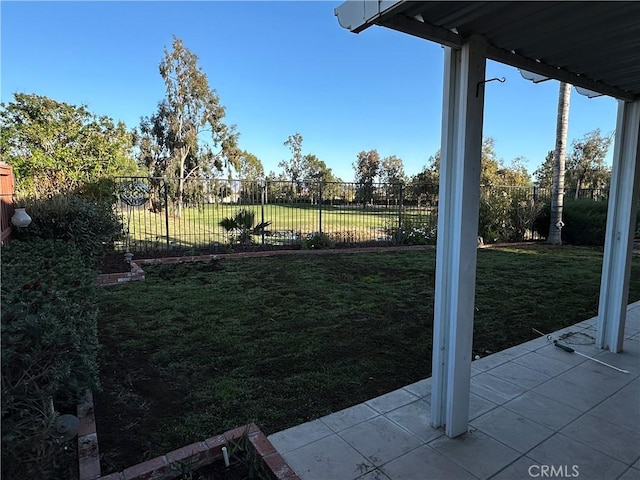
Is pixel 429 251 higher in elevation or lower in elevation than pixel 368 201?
lower

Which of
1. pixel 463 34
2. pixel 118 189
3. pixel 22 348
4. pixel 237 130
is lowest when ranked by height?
pixel 22 348

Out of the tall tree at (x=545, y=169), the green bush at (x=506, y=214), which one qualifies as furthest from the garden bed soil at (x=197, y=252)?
the tall tree at (x=545, y=169)

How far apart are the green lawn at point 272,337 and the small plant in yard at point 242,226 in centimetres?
246

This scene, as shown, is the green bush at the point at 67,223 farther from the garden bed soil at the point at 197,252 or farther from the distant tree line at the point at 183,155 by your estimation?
the distant tree line at the point at 183,155

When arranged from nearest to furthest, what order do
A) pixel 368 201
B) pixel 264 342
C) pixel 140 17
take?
pixel 264 342, pixel 140 17, pixel 368 201

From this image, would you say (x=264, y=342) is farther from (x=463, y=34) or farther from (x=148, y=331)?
(x=463, y=34)

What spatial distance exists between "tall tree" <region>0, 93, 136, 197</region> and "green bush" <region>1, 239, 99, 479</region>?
21.1 ft

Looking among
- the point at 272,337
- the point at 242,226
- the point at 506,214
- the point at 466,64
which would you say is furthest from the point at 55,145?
the point at 506,214

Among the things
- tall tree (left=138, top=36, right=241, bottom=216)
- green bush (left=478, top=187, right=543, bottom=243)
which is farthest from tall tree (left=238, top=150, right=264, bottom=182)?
green bush (left=478, top=187, right=543, bottom=243)

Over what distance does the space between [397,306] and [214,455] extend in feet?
10.5

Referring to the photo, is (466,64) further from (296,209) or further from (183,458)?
(296,209)

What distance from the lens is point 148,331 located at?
143 inches

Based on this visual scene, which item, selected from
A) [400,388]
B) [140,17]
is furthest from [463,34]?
[140,17]

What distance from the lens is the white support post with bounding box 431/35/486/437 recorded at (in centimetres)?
179
